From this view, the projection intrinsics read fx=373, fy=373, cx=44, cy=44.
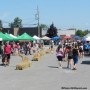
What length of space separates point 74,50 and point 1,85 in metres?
8.50

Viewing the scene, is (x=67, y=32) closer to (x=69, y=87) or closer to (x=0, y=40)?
(x=0, y=40)

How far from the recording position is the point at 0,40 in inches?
1517

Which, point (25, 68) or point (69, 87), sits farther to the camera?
point (25, 68)

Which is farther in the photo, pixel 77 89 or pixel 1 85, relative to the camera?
pixel 1 85

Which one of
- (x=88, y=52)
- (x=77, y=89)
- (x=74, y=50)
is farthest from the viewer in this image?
(x=88, y=52)

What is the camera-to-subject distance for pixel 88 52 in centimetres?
4281

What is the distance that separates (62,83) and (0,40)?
24434mm

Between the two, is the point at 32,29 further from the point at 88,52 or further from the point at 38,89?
the point at 38,89

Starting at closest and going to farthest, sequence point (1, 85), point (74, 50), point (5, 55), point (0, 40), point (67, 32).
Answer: point (1, 85)
point (74, 50)
point (5, 55)
point (0, 40)
point (67, 32)

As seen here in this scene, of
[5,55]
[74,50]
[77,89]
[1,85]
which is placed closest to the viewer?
[77,89]

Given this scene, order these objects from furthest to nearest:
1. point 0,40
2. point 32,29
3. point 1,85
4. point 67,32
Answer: point 67,32
point 32,29
point 0,40
point 1,85

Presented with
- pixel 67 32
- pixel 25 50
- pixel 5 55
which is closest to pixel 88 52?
pixel 25 50

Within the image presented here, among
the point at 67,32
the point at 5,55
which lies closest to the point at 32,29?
the point at 67,32

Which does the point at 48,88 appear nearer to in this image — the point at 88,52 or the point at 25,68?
the point at 25,68
